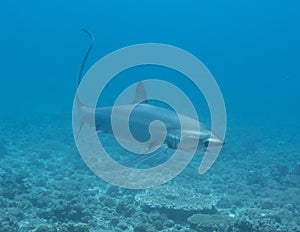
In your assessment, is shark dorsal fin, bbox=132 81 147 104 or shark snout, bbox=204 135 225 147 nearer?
shark snout, bbox=204 135 225 147

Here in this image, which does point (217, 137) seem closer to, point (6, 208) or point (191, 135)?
point (191, 135)

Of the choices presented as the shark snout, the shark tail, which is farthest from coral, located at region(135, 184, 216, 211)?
the shark snout

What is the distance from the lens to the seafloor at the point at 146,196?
31.5ft

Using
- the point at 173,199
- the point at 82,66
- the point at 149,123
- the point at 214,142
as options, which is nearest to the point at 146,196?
the point at 173,199

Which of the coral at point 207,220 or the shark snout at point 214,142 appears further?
the coral at point 207,220

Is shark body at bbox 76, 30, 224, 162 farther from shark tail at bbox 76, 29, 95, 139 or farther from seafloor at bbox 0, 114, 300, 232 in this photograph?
seafloor at bbox 0, 114, 300, 232

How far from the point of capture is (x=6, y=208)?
10172 mm

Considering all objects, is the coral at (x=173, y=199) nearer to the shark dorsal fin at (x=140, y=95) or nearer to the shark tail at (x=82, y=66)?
the shark tail at (x=82, y=66)

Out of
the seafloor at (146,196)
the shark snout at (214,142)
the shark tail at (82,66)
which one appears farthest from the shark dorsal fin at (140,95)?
the seafloor at (146,196)

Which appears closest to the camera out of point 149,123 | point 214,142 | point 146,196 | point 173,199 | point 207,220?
point 214,142

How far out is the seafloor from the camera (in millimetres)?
9609

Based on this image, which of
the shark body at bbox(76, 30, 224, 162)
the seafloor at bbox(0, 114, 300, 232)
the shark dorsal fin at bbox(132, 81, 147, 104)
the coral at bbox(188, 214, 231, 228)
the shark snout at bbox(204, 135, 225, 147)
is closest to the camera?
the shark snout at bbox(204, 135, 225, 147)

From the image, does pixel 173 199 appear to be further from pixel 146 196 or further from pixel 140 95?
pixel 140 95

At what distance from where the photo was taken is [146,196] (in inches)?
455
